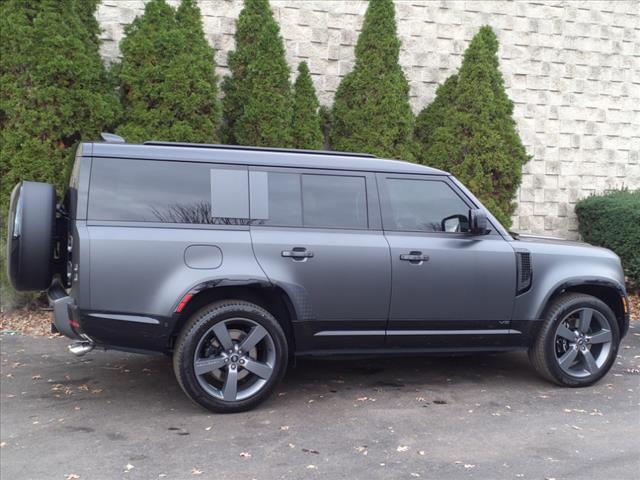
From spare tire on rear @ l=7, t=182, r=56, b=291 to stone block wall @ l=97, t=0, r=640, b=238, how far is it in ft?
20.1

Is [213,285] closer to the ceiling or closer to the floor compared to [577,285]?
closer to the ceiling

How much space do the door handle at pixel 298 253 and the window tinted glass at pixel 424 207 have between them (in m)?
0.73

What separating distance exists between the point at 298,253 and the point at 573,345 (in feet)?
8.39

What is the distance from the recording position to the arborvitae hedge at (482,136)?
9609 millimetres

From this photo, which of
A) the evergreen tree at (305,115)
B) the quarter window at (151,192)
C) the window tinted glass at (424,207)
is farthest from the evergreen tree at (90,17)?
the window tinted glass at (424,207)

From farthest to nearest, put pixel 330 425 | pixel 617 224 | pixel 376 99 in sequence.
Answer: pixel 617 224
pixel 376 99
pixel 330 425

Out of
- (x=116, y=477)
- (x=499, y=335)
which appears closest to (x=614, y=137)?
(x=499, y=335)

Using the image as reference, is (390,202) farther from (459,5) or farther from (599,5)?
(599,5)

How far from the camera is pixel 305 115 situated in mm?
9297

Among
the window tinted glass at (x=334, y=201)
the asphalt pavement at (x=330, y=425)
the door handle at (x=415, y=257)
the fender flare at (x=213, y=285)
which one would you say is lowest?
the asphalt pavement at (x=330, y=425)

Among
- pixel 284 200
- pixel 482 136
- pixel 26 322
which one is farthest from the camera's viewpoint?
pixel 482 136

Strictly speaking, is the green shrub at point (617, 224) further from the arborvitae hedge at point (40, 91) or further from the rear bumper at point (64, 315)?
the rear bumper at point (64, 315)

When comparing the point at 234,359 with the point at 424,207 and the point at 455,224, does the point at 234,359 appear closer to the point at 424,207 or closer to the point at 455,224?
the point at 424,207

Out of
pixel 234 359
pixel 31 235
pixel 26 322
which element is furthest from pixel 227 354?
pixel 26 322
